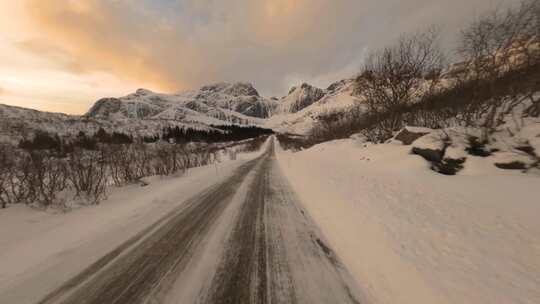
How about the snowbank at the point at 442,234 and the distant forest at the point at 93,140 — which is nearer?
the snowbank at the point at 442,234

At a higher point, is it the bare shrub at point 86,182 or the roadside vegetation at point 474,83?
the roadside vegetation at point 474,83

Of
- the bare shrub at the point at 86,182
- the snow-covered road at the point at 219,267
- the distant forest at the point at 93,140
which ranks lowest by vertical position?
the snow-covered road at the point at 219,267

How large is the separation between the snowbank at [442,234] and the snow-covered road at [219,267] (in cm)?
50

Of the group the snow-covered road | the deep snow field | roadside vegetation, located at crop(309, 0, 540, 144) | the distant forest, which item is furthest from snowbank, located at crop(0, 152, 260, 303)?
roadside vegetation, located at crop(309, 0, 540, 144)

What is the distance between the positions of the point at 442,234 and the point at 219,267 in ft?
12.3

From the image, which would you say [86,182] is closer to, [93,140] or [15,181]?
[15,181]

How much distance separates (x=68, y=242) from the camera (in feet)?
13.3

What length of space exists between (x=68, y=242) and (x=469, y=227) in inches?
290

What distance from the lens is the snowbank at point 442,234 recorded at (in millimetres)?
2527

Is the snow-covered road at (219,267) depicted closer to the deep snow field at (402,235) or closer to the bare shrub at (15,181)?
the deep snow field at (402,235)

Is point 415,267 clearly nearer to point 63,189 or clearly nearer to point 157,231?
point 157,231

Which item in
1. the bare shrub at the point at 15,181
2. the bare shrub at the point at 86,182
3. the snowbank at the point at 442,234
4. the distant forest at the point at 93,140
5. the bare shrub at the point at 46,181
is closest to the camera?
the snowbank at the point at 442,234

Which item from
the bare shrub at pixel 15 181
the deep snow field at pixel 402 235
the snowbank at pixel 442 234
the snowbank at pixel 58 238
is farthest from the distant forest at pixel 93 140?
the snowbank at pixel 442 234

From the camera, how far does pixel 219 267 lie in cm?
315
